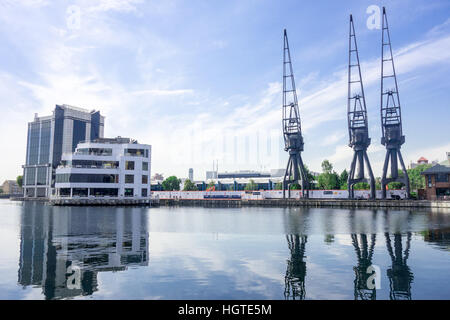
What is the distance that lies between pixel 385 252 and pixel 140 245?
18.1 metres

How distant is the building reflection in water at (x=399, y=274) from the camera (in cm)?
1462

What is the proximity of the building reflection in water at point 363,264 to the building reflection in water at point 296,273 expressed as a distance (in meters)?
2.38

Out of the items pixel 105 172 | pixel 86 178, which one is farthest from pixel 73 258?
pixel 86 178

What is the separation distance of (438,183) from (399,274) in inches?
3164

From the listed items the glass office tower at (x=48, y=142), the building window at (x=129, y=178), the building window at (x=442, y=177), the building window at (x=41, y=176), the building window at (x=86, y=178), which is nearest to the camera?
the building window at (x=442, y=177)

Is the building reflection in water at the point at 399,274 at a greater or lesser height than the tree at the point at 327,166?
lesser

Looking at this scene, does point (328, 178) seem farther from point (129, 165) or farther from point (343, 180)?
point (129, 165)

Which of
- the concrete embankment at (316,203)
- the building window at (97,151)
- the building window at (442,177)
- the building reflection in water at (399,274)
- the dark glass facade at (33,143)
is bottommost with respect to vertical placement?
the building reflection in water at (399,274)

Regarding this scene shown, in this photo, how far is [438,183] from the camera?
279 feet

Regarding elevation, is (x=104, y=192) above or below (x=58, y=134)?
below

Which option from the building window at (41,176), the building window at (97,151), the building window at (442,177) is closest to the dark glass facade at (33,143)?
the building window at (41,176)

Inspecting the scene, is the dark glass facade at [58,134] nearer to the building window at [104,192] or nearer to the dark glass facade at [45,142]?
the dark glass facade at [45,142]
